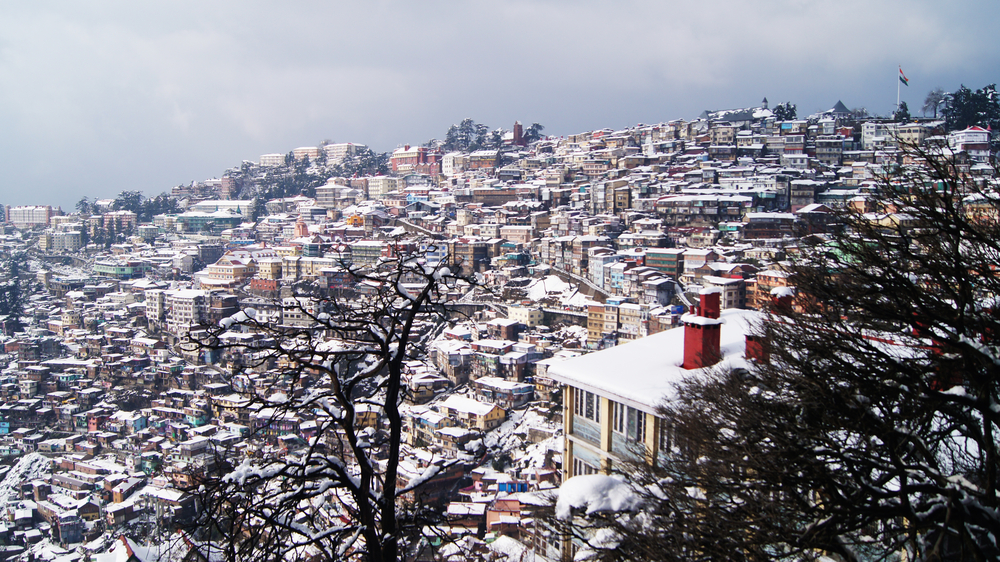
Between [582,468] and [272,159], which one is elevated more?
[272,159]

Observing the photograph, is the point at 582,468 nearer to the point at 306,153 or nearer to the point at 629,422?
the point at 629,422

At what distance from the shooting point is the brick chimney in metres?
5.62

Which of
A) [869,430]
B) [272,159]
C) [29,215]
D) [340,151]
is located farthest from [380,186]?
[869,430]

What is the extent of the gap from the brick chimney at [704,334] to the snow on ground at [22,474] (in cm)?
2576

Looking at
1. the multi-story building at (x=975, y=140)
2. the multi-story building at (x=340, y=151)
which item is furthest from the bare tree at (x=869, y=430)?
the multi-story building at (x=340, y=151)

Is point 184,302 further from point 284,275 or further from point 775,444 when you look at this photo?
point 775,444

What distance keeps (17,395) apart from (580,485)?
118ft

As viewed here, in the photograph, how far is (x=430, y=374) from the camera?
2672cm

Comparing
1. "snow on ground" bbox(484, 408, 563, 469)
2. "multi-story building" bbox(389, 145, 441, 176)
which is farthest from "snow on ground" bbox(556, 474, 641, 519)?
"multi-story building" bbox(389, 145, 441, 176)

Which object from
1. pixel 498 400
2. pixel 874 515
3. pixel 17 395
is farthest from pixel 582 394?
pixel 17 395

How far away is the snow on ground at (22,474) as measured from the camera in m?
22.8

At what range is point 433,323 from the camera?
31.0 metres

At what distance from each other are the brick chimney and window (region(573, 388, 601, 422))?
0.91m

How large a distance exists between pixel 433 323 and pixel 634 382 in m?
25.6
